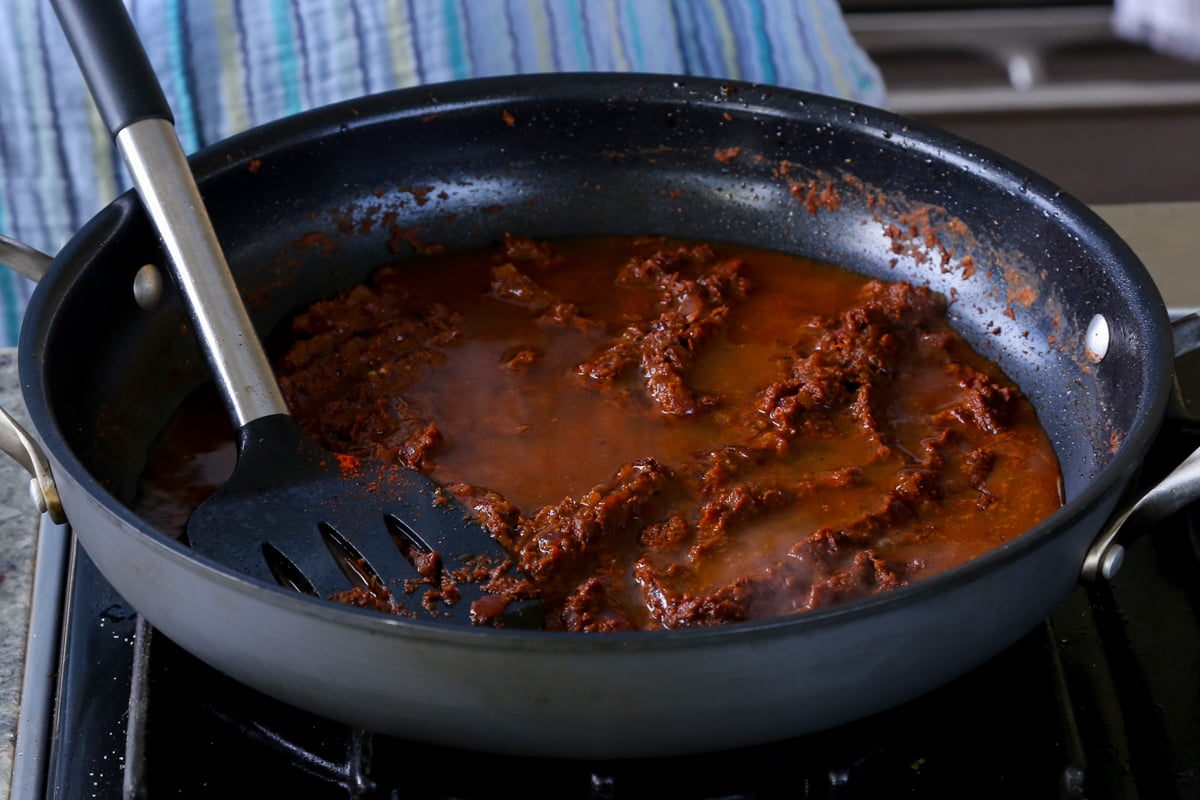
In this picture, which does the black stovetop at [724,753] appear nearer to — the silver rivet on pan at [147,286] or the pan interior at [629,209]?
the pan interior at [629,209]

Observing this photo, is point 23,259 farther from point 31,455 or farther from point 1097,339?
point 1097,339

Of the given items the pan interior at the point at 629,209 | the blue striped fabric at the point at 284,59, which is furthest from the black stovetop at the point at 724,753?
the blue striped fabric at the point at 284,59

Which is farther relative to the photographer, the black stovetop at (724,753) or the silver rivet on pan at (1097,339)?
the silver rivet on pan at (1097,339)

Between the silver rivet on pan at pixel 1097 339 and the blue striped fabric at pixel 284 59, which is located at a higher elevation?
the blue striped fabric at pixel 284 59

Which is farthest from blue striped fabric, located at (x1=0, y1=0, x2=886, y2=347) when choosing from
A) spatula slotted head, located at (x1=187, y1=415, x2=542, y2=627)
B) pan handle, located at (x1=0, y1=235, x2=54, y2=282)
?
spatula slotted head, located at (x1=187, y1=415, x2=542, y2=627)

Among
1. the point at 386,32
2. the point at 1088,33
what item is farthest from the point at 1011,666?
the point at 1088,33
